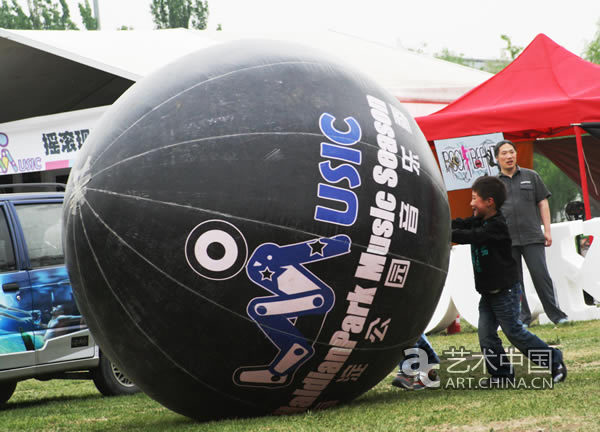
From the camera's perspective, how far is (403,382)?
21.4 ft

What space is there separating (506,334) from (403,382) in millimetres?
837

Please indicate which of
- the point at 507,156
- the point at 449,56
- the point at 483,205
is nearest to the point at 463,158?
the point at 507,156

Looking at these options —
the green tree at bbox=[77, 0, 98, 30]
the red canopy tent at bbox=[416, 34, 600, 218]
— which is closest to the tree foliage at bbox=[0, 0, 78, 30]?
the green tree at bbox=[77, 0, 98, 30]

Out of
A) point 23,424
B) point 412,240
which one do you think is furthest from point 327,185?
point 23,424

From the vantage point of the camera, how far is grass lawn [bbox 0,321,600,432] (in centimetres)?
476

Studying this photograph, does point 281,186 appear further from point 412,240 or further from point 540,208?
point 540,208

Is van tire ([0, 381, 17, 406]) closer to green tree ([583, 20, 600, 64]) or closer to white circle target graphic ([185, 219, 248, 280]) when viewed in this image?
white circle target graphic ([185, 219, 248, 280])

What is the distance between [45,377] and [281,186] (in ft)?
14.1

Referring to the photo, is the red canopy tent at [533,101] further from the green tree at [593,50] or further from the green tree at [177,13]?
the green tree at [177,13]

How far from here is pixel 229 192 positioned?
4.65 metres

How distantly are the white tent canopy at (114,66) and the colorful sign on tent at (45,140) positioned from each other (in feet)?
3.27

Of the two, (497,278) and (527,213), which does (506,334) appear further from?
(527,213)

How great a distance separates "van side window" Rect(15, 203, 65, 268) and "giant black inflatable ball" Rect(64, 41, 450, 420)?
9.84 ft

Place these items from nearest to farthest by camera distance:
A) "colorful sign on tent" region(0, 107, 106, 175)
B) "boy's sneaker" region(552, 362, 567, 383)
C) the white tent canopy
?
"boy's sneaker" region(552, 362, 567, 383) → "colorful sign on tent" region(0, 107, 106, 175) → the white tent canopy
